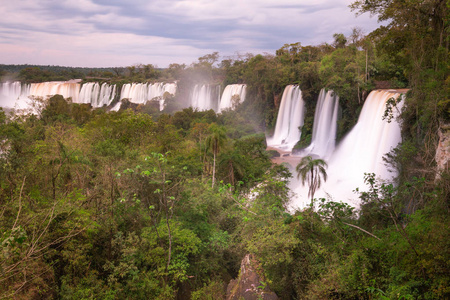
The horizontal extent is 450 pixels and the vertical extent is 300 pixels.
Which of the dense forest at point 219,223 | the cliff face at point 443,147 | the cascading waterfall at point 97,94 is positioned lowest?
the dense forest at point 219,223

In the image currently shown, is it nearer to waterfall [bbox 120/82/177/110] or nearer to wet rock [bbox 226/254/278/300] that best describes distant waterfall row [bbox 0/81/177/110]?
waterfall [bbox 120/82/177/110]

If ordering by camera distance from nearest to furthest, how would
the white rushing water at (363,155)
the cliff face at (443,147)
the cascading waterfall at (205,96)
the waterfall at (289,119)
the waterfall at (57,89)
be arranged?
the cliff face at (443,147), the white rushing water at (363,155), the waterfall at (289,119), the cascading waterfall at (205,96), the waterfall at (57,89)

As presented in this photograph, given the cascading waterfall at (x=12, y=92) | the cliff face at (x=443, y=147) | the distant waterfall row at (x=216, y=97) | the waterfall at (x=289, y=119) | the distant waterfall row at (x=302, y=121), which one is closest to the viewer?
the cliff face at (x=443, y=147)

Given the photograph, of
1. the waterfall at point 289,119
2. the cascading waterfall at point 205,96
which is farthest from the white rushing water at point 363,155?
the cascading waterfall at point 205,96

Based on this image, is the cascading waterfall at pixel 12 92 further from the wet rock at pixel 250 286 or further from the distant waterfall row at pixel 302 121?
the wet rock at pixel 250 286

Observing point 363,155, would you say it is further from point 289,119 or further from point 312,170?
point 289,119

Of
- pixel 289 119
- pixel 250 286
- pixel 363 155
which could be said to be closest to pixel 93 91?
pixel 289 119
